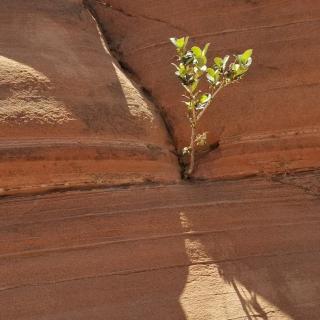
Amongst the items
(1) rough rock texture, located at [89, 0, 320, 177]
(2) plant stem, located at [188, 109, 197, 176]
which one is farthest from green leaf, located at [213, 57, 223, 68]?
(1) rough rock texture, located at [89, 0, 320, 177]

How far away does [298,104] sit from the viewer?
3699 millimetres

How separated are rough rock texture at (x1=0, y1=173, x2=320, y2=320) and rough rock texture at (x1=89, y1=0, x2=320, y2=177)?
33 centimetres

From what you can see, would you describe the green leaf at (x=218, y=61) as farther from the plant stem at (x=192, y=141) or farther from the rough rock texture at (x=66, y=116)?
the rough rock texture at (x=66, y=116)

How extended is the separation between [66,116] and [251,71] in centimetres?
132

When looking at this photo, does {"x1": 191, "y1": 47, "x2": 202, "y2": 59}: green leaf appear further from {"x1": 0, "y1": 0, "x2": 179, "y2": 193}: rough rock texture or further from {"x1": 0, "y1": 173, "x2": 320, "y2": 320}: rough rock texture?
{"x1": 0, "y1": 173, "x2": 320, "y2": 320}: rough rock texture

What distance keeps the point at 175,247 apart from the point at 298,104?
1382mm

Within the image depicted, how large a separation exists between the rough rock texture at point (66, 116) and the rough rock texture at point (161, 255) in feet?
0.42

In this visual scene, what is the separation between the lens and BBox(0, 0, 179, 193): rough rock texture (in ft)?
9.95

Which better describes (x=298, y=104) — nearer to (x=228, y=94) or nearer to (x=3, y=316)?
(x=228, y=94)

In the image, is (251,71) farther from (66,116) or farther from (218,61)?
(66,116)

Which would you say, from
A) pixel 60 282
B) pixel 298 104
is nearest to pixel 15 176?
pixel 60 282

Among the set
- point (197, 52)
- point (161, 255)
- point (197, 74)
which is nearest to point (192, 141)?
point (197, 74)

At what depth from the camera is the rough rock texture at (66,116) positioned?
3031 millimetres

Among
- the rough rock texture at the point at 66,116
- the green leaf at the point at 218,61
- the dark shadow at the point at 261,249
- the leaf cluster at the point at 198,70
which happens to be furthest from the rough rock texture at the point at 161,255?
the green leaf at the point at 218,61
